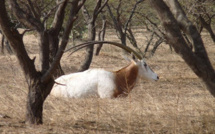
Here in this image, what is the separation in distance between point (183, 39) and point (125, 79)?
3689 mm

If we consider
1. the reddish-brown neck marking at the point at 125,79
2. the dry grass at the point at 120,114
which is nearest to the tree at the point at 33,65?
the dry grass at the point at 120,114

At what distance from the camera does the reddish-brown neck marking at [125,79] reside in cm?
686

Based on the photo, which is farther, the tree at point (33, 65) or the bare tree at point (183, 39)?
Answer: the tree at point (33, 65)

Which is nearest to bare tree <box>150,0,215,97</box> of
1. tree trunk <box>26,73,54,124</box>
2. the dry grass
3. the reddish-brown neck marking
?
the dry grass

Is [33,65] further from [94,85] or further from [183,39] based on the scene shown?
[94,85]

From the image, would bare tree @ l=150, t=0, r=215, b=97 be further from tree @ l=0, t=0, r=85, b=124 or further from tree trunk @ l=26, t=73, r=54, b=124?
tree trunk @ l=26, t=73, r=54, b=124

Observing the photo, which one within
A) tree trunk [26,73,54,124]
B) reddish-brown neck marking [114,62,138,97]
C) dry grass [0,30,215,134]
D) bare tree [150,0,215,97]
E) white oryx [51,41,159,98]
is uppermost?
bare tree [150,0,215,97]

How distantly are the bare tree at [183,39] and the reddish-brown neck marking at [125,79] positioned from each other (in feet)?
Result: 11.0

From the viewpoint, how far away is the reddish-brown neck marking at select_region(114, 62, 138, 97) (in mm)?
6859

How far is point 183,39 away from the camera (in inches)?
134

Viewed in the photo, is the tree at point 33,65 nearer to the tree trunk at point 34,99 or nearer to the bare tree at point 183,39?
the tree trunk at point 34,99

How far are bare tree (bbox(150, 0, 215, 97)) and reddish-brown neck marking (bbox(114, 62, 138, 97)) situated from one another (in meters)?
3.34

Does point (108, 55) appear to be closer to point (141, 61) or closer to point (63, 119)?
point (141, 61)

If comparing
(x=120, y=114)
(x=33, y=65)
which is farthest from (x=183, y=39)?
(x=120, y=114)
